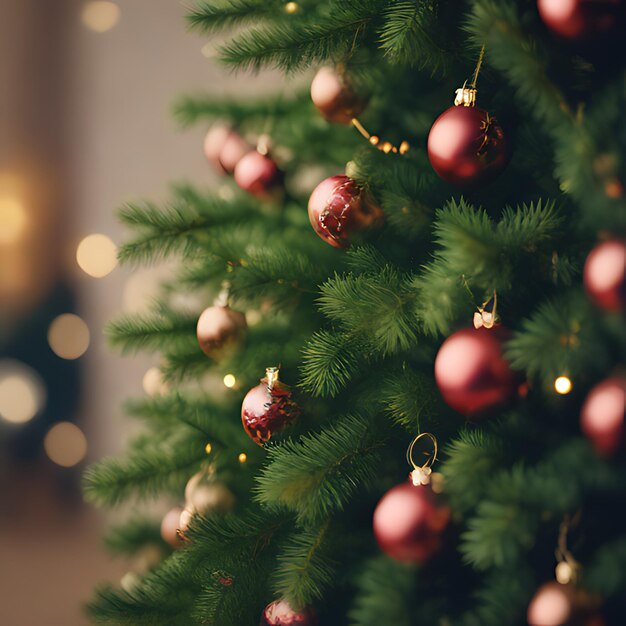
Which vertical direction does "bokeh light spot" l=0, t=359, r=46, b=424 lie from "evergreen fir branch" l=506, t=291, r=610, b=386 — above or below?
below

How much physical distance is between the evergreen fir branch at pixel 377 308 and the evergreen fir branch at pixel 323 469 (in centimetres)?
9

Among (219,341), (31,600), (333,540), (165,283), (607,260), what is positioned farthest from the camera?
(31,600)

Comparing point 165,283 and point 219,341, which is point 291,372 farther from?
point 165,283

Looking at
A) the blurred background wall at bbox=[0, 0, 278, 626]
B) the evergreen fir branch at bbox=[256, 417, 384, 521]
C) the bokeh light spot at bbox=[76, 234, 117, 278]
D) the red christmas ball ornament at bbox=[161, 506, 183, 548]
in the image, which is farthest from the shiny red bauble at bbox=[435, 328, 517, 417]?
the bokeh light spot at bbox=[76, 234, 117, 278]

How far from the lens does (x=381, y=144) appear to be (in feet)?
2.10

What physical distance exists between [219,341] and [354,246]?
0.20 m

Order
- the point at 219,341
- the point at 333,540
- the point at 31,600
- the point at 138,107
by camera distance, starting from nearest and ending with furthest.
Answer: the point at 333,540 → the point at 219,341 → the point at 31,600 → the point at 138,107

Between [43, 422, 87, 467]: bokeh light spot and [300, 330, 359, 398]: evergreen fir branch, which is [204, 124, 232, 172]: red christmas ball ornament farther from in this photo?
[43, 422, 87, 467]: bokeh light spot

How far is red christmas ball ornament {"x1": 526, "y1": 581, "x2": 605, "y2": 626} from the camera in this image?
415mm

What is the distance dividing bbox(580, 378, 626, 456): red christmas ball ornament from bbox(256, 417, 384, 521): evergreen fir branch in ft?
0.62

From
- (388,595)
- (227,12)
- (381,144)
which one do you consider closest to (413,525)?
(388,595)

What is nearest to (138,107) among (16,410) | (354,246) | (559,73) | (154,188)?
(154,188)

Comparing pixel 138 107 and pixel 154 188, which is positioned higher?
pixel 138 107

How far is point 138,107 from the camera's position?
155cm
